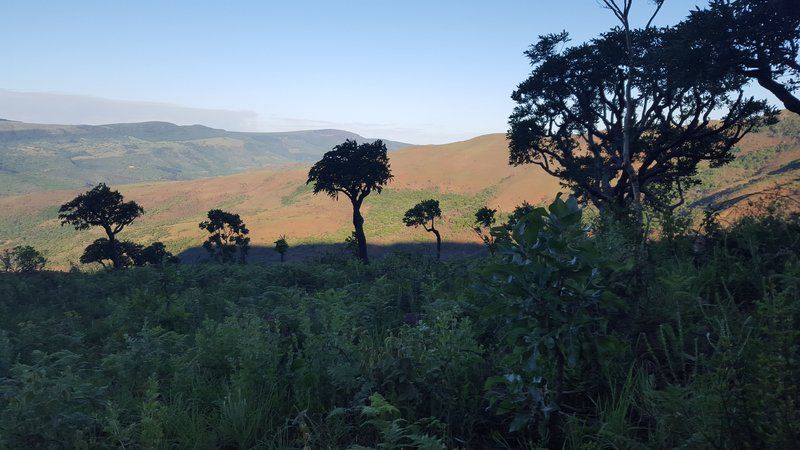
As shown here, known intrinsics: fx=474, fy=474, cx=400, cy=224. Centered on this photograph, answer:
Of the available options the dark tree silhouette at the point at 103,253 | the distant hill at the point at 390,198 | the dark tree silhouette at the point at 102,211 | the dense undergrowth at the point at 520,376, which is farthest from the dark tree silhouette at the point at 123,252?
the dense undergrowth at the point at 520,376

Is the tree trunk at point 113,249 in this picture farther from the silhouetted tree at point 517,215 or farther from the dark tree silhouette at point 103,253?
the silhouetted tree at point 517,215

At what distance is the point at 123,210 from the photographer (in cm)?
3972

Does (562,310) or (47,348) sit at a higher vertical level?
(562,310)

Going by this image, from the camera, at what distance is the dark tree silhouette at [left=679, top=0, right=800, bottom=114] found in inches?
577

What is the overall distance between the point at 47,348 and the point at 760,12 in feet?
66.6

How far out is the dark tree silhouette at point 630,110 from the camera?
17172 millimetres

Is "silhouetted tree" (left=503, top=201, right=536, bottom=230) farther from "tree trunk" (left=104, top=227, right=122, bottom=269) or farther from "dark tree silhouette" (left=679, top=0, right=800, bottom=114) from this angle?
"tree trunk" (left=104, top=227, right=122, bottom=269)

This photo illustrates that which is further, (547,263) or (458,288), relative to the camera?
(458,288)

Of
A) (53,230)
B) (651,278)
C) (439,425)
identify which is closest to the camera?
(439,425)

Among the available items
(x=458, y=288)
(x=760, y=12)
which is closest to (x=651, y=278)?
(x=458, y=288)

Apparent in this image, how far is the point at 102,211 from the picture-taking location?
38875 millimetres

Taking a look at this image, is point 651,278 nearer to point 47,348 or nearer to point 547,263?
point 547,263

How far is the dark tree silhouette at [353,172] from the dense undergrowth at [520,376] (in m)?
27.0

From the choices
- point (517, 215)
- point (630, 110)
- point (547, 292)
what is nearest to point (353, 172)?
point (630, 110)
